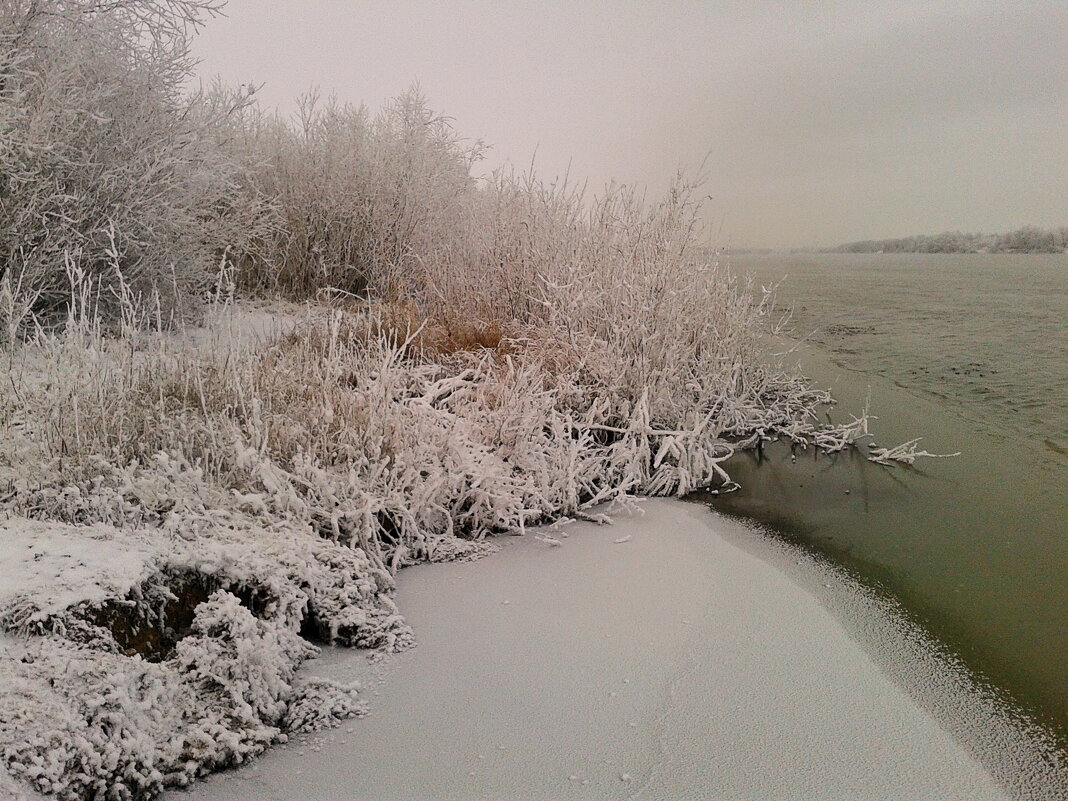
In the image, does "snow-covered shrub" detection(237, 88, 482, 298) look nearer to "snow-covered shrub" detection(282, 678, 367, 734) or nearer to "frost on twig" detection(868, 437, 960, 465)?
"frost on twig" detection(868, 437, 960, 465)

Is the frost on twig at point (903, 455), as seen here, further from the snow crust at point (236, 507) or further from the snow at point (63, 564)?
the snow at point (63, 564)

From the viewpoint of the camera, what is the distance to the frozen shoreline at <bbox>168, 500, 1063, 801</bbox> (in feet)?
6.58

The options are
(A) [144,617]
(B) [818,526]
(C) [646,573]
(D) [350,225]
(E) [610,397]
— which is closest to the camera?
(A) [144,617]

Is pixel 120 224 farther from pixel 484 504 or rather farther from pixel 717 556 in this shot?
pixel 717 556

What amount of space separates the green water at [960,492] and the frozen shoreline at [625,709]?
53 cm

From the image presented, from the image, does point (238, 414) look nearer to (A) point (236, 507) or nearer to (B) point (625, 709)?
(A) point (236, 507)

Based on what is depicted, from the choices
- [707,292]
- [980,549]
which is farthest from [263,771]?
[707,292]

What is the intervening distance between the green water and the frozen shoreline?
20.9 inches

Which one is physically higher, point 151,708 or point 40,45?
point 40,45

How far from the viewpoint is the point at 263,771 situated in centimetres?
203

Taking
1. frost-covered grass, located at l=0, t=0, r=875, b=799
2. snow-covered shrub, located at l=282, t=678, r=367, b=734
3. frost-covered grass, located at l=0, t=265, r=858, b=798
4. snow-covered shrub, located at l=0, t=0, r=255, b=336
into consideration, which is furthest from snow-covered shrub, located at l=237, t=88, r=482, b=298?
snow-covered shrub, located at l=282, t=678, r=367, b=734

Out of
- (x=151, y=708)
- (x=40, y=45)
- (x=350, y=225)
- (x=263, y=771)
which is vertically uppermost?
(x=40, y=45)

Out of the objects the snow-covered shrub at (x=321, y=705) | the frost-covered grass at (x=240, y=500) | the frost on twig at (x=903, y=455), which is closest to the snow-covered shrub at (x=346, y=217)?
the frost-covered grass at (x=240, y=500)

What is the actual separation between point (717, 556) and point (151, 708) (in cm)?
252
